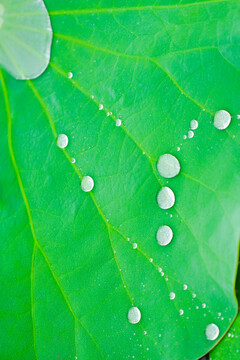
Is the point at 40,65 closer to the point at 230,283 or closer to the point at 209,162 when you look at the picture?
the point at 209,162

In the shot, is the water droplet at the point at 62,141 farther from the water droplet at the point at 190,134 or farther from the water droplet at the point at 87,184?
the water droplet at the point at 190,134

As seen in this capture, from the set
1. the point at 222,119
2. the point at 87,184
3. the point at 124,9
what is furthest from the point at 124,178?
the point at 124,9

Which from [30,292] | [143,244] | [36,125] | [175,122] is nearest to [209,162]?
[175,122]

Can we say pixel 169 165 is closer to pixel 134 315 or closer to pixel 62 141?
pixel 62 141

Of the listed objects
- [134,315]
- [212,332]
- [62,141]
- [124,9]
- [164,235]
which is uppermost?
[124,9]

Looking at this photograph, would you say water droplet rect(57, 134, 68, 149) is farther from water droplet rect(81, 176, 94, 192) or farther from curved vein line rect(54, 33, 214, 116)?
curved vein line rect(54, 33, 214, 116)

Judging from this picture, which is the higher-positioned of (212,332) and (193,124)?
(193,124)

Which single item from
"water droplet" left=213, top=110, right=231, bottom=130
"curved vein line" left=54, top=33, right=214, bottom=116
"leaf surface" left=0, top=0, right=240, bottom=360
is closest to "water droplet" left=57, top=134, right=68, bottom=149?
"leaf surface" left=0, top=0, right=240, bottom=360
